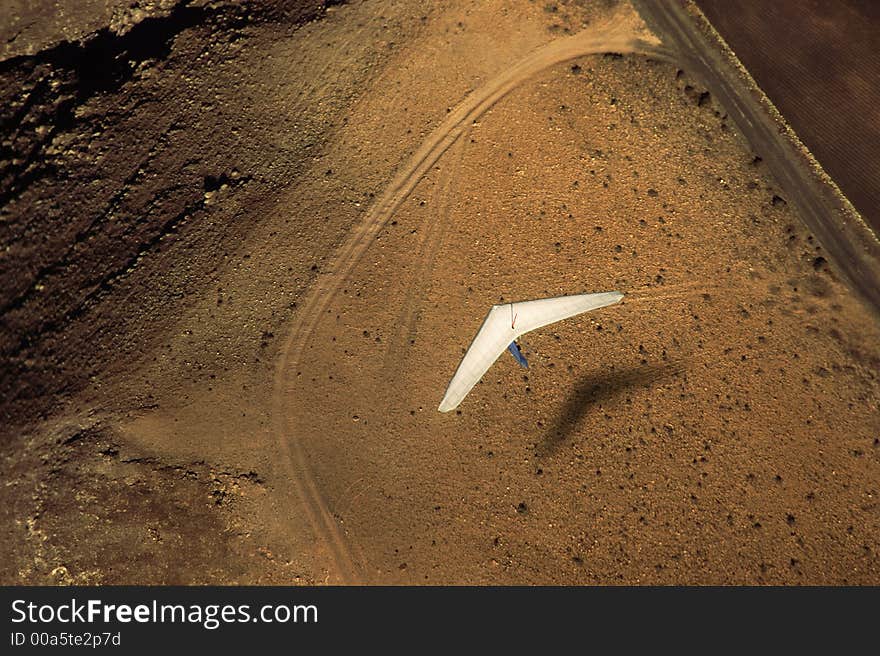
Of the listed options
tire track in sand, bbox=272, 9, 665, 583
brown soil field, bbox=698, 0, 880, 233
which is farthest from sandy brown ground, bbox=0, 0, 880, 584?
brown soil field, bbox=698, 0, 880, 233

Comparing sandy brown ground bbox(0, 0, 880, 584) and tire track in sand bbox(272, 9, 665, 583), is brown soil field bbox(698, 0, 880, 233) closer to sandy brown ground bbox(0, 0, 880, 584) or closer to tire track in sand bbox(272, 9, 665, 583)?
sandy brown ground bbox(0, 0, 880, 584)

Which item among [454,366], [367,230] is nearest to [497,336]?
[454,366]

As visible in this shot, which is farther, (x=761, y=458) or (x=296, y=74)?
(x=296, y=74)

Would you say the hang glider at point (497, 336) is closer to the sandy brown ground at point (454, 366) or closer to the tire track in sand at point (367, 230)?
the sandy brown ground at point (454, 366)

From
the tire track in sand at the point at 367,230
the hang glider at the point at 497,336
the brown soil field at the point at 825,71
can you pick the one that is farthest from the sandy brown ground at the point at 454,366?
the brown soil field at the point at 825,71

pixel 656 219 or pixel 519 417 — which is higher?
pixel 656 219
